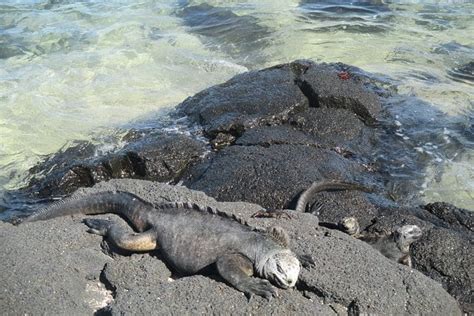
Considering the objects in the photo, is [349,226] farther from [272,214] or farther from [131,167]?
[131,167]

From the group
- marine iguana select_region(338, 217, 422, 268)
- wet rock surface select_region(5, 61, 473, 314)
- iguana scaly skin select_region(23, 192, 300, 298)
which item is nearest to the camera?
iguana scaly skin select_region(23, 192, 300, 298)

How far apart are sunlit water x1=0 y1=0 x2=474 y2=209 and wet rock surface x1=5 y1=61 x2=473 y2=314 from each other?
71 cm

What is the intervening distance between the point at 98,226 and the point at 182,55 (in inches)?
343

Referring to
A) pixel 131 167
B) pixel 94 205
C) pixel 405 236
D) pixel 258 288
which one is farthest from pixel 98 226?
pixel 405 236

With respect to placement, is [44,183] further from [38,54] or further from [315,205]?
[38,54]

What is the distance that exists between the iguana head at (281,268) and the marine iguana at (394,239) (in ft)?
3.70

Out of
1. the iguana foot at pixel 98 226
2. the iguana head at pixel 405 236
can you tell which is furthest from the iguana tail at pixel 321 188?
the iguana foot at pixel 98 226

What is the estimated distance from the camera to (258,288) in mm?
3320

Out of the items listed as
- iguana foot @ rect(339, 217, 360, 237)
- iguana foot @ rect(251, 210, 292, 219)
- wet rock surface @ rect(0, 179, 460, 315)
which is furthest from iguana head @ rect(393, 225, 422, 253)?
iguana foot @ rect(251, 210, 292, 219)

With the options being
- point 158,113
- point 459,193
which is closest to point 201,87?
point 158,113

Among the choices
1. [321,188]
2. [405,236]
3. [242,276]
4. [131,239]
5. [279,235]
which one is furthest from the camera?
[321,188]

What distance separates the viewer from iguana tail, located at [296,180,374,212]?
5027 millimetres

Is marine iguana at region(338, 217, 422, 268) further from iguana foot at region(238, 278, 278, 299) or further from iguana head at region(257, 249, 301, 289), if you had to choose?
iguana foot at region(238, 278, 278, 299)

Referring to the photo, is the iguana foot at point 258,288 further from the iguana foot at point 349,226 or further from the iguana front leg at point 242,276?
the iguana foot at point 349,226
